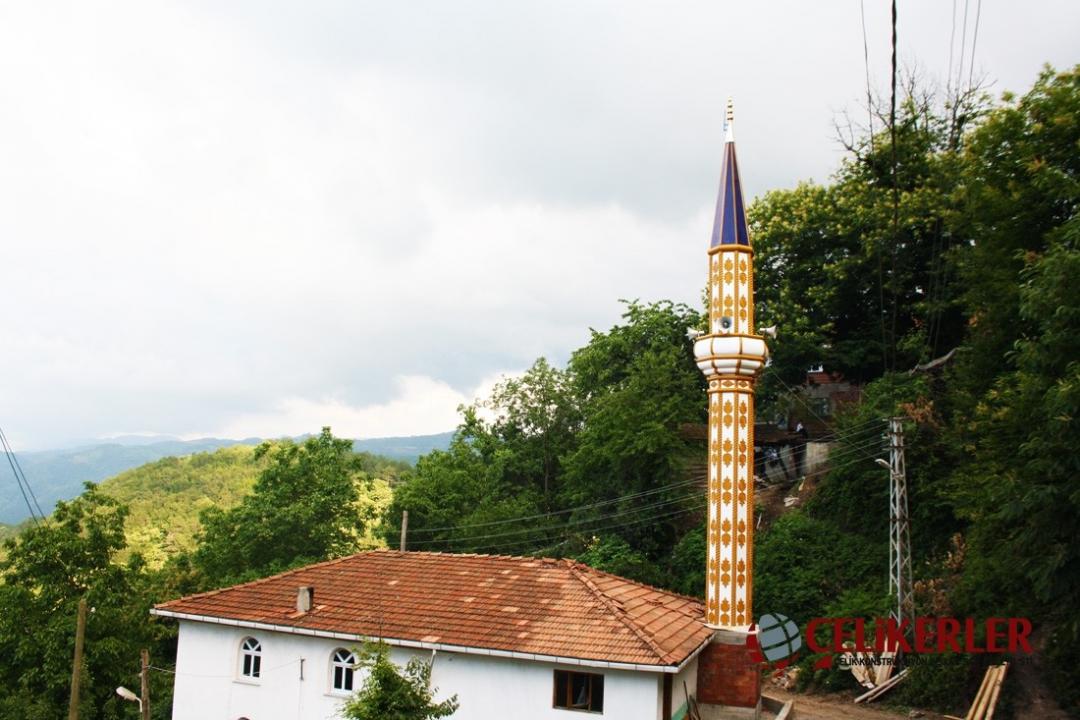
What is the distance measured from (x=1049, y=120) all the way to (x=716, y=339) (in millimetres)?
10715

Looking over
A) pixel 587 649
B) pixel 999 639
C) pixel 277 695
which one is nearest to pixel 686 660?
pixel 587 649

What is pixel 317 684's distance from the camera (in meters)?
17.4

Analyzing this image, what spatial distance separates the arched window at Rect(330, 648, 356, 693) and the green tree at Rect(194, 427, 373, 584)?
1490 cm

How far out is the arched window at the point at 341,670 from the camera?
17.3m

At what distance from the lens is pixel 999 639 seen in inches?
821

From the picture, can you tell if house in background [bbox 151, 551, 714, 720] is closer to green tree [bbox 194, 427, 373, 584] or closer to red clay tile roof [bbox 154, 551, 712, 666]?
red clay tile roof [bbox 154, 551, 712, 666]

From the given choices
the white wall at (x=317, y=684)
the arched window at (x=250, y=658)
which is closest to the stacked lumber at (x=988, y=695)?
the white wall at (x=317, y=684)

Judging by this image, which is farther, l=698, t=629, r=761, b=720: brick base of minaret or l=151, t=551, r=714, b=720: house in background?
l=698, t=629, r=761, b=720: brick base of minaret

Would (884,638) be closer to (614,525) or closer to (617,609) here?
(617,609)

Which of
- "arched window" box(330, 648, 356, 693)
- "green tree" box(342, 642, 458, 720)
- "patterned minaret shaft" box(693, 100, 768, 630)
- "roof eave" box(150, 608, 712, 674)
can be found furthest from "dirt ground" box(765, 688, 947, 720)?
"green tree" box(342, 642, 458, 720)

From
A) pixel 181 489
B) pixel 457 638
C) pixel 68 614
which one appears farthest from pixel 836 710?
pixel 181 489

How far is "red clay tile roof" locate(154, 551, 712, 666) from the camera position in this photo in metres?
15.8

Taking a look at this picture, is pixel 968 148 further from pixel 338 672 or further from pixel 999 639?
pixel 338 672

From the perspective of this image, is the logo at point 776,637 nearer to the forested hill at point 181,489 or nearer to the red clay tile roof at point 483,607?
the red clay tile roof at point 483,607
